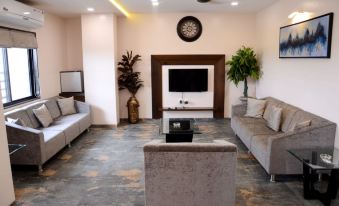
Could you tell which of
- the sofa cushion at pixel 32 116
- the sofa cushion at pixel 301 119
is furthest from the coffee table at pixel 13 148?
the sofa cushion at pixel 301 119

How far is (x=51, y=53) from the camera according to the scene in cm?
602

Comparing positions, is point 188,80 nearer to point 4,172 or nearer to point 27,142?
point 27,142

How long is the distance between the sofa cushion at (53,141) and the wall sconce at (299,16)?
4214mm

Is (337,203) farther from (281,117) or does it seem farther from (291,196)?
(281,117)

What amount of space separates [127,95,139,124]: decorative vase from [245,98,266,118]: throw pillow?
265 cm

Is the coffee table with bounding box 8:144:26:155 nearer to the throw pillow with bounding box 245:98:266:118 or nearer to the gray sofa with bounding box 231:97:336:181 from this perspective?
the gray sofa with bounding box 231:97:336:181

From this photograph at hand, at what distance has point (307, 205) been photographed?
2953 mm

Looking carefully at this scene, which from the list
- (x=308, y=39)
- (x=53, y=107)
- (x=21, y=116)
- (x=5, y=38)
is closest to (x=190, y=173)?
(x=308, y=39)

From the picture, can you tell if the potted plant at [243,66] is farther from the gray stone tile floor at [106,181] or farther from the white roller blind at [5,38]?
the white roller blind at [5,38]

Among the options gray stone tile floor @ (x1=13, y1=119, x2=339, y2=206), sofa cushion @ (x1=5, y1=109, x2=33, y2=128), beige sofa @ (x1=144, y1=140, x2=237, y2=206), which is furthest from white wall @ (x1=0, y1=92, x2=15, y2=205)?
beige sofa @ (x1=144, y1=140, x2=237, y2=206)

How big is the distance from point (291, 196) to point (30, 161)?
340cm

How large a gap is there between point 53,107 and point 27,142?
1.82 m

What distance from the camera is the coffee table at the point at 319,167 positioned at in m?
2.86

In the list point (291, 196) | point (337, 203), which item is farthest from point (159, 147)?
point (337, 203)
